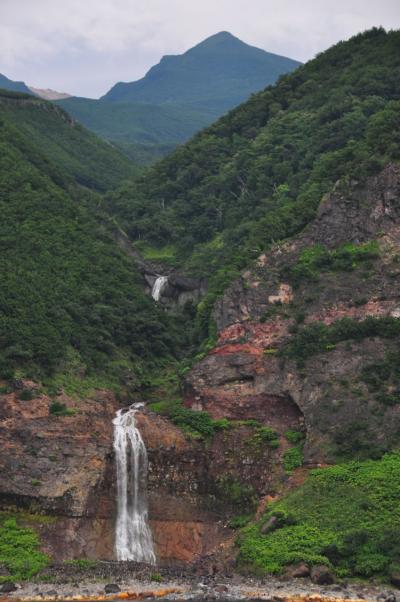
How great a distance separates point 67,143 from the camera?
131m

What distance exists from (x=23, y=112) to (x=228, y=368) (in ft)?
271

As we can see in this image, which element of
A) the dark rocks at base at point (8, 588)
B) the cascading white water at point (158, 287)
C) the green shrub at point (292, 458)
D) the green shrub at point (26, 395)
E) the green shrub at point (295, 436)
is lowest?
the dark rocks at base at point (8, 588)

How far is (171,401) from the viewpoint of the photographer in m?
61.1

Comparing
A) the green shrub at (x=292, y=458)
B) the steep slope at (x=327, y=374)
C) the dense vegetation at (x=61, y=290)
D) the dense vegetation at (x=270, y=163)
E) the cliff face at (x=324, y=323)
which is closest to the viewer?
the steep slope at (x=327, y=374)

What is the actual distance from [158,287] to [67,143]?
174ft

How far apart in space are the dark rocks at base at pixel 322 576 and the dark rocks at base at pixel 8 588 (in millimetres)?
14774

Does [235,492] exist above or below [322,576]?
above

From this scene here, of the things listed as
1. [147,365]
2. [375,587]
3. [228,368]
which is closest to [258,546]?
[375,587]

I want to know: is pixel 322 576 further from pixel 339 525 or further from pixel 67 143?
pixel 67 143

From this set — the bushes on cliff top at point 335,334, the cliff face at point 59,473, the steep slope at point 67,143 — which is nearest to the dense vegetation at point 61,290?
the cliff face at point 59,473

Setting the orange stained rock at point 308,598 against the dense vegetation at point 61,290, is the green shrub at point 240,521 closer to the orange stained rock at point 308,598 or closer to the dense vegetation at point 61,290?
the orange stained rock at point 308,598

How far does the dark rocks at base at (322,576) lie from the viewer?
138ft

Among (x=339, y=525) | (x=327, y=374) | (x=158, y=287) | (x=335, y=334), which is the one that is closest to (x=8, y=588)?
(x=339, y=525)

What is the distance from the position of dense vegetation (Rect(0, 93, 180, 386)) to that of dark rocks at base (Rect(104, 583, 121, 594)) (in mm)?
18819
